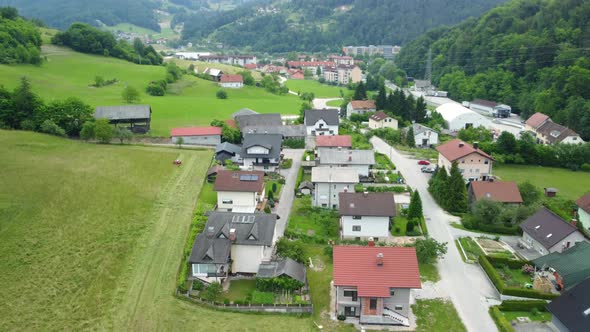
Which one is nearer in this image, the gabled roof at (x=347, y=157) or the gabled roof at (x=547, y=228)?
the gabled roof at (x=547, y=228)

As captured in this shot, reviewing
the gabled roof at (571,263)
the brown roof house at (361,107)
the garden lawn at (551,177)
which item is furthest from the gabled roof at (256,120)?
the gabled roof at (571,263)

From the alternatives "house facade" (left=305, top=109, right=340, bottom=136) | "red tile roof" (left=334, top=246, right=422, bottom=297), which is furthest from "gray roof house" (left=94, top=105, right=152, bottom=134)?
"red tile roof" (left=334, top=246, right=422, bottom=297)

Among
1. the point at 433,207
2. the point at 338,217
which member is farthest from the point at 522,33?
the point at 338,217

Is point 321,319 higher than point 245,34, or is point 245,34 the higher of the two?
point 245,34

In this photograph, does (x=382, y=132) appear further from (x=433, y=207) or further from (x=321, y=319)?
(x=321, y=319)

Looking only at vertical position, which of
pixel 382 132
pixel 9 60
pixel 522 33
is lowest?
pixel 382 132

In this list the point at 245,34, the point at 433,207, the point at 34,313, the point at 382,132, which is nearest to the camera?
the point at 34,313

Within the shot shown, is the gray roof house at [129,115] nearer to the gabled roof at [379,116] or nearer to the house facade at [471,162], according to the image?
the gabled roof at [379,116]

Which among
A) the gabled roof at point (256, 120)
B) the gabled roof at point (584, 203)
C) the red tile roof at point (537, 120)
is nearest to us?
the gabled roof at point (584, 203)
